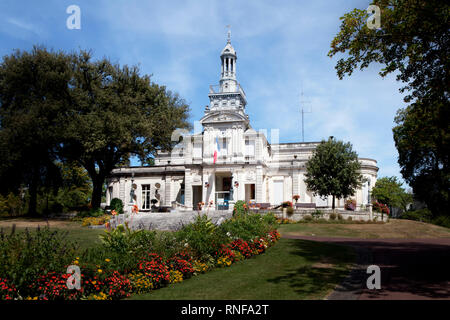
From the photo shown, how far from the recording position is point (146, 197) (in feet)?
157

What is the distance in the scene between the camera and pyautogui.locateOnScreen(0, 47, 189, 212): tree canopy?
102 feet

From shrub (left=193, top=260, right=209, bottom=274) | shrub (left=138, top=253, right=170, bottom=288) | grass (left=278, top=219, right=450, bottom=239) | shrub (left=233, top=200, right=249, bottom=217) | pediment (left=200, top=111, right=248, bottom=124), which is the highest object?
pediment (left=200, top=111, right=248, bottom=124)

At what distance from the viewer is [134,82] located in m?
34.6

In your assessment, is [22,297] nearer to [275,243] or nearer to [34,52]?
[275,243]

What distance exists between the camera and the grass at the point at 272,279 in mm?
8844

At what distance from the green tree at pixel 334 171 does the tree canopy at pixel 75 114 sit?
48.3ft

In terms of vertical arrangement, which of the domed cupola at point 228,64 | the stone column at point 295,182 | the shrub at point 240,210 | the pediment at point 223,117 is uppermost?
the domed cupola at point 228,64

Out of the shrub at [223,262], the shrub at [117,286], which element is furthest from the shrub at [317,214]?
the shrub at [117,286]

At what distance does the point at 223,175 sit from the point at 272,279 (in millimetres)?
33315

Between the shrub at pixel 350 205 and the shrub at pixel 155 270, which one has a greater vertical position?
the shrub at pixel 350 205

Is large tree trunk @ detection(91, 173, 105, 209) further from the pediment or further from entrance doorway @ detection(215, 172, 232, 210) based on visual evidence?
the pediment

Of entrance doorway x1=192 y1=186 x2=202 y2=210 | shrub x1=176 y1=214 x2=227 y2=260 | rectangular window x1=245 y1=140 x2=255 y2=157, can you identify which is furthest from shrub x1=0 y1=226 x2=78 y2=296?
entrance doorway x1=192 y1=186 x2=202 y2=210

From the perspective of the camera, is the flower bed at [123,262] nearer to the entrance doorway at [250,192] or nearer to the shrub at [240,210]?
the shrub at [240,210]

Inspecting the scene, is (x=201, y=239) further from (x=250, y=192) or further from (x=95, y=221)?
(x=250, y=192)
